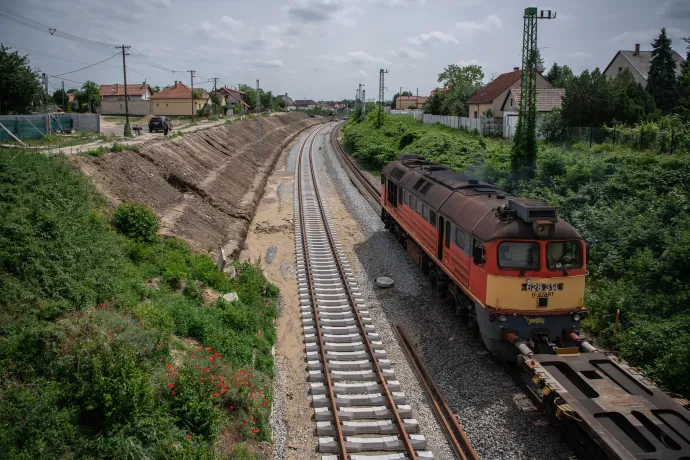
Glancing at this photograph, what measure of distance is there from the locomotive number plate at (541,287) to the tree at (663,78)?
4173 cm

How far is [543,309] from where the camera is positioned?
11.8 m

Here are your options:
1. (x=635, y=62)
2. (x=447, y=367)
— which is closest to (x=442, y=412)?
(x=447, y=367)

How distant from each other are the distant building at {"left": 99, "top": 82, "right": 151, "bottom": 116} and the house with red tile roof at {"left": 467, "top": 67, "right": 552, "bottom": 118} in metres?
49.8

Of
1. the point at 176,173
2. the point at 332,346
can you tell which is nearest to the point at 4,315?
the point at 332,346

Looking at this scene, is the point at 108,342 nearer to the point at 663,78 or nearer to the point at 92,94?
the point at 663,78

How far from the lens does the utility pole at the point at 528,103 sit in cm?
2386

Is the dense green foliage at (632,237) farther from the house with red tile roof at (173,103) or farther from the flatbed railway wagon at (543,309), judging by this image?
the house with red tile roof at (173,103)

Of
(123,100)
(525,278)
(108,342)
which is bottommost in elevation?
(108,342)

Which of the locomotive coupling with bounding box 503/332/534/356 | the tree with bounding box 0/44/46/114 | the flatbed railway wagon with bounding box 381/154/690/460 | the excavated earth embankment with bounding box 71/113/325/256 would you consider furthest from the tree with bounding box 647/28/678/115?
the tree with bounding box 0/44/46/114

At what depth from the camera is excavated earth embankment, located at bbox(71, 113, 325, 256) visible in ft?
66.2

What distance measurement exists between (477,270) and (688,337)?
4.48 meters

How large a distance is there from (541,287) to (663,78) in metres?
45.0

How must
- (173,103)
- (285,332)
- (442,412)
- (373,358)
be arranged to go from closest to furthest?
(442,412)
(373,358)
(285,332)
(173,103)

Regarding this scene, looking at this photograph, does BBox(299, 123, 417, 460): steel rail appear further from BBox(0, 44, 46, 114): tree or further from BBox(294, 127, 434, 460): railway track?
BBox(0, 44, 46, 114): tree
